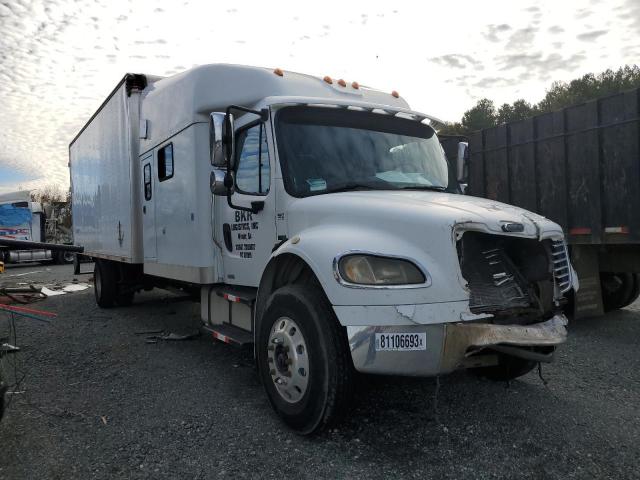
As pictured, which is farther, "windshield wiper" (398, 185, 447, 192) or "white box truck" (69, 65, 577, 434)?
"windshield wiper" (398, 185, 447, 192)

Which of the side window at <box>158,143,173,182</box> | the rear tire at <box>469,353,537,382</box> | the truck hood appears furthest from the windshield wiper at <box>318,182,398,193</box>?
the side window at <box>158,143,173,182</box>

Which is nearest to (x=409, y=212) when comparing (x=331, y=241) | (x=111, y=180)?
(x=331, y=241)

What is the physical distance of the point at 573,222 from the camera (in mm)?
6434

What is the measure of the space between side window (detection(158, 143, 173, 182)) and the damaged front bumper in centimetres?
368

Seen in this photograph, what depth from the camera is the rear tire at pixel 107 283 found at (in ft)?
30.5

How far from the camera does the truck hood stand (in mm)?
3172

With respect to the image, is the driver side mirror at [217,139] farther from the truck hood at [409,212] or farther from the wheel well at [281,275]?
the wheel well at [281,275]

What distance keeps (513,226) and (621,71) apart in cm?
3732

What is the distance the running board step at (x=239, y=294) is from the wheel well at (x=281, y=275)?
0.53 m

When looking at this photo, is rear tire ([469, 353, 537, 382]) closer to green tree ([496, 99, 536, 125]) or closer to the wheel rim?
the wheel rim

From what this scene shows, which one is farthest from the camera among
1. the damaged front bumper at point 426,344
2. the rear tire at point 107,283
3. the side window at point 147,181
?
the rear tire at point 107,283

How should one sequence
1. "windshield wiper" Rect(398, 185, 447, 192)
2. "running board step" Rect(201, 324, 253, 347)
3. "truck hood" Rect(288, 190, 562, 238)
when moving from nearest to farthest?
"truck hood" Rect(288, 190, 562, 238) → "windshield wiper" Rect(398, 185, 447, 192) → "running board step" Rect(201, 324, 253, 347)

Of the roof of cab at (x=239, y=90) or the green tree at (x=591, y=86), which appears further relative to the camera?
the green tree at (x=591, y=86)

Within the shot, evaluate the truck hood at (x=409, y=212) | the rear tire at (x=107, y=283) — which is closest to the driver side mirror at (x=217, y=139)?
the truck hood at (x=409, y=212)
